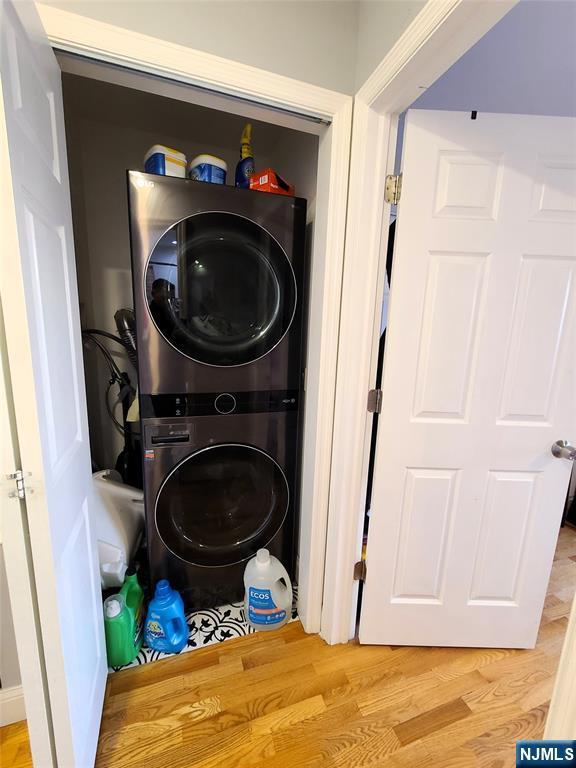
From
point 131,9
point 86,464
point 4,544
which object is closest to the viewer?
point 4,544

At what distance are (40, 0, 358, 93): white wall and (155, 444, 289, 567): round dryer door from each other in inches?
52.0

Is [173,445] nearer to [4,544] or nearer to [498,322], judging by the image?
[4,544]

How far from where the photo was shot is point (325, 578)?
1446 millimetres

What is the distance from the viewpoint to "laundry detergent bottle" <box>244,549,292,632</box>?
1455mm

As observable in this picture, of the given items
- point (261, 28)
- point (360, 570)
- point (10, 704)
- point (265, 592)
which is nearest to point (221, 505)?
point (265, 592)

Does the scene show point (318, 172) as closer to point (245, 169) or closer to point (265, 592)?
point (245, 169)

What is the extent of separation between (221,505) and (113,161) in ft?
6.25

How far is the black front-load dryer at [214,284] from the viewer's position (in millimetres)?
1212

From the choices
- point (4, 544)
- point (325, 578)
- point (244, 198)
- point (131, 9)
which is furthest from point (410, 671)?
point (131, 9)

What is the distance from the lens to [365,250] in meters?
1.15

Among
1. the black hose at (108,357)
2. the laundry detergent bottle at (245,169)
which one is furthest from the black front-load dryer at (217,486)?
the laundry detergent bottle at (245,169)

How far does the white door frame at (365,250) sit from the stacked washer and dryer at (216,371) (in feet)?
0.92

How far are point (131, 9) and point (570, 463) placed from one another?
6.45ft

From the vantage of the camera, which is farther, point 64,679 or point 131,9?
point 131,9
